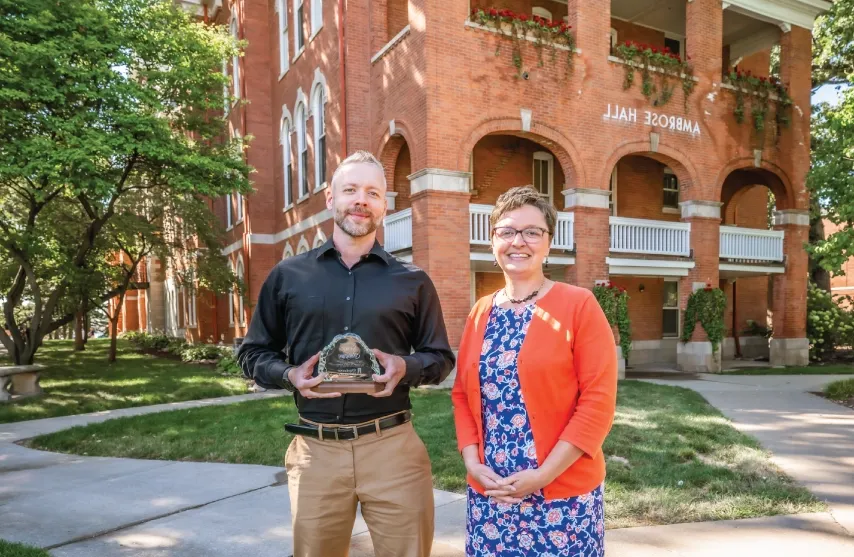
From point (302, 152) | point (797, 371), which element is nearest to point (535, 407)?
point (797, 371)

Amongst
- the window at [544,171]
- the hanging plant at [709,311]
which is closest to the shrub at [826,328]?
the hanging plant at [709,311]

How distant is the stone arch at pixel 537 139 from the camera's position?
12070 mm

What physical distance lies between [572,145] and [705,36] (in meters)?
5.38

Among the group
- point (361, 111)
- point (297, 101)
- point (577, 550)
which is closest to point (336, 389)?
point (577, 550)

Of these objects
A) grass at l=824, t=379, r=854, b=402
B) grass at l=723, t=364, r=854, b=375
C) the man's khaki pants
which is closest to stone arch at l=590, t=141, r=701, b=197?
grass at l=723, t=364, r=854, b=375

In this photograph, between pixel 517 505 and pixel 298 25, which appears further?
pixel 298 25

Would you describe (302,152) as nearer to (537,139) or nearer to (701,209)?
(537,139)

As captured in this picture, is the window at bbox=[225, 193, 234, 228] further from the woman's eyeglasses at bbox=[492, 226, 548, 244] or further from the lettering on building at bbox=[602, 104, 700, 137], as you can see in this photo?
the woman's eyeglasses at bbox=[492, 226, 548, 244]

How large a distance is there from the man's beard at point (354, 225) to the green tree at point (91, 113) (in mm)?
10515

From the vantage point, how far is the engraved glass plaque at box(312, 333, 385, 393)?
226cm

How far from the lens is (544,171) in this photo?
16.1 metres

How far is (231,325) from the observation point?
24.0 m

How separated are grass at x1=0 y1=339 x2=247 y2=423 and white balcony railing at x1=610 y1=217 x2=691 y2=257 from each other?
979cm

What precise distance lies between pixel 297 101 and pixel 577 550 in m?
18.4
